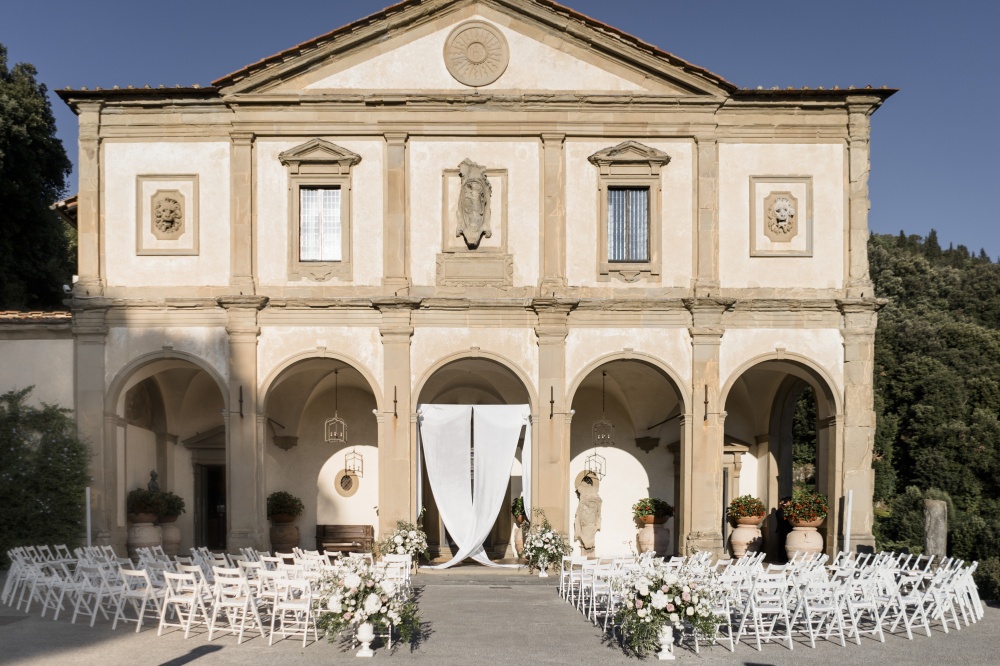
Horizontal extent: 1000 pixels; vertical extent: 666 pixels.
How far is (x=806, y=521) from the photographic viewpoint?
18.1 m

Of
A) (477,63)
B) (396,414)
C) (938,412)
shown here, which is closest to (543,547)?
(396,414)

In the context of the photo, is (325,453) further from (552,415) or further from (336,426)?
(552,415)

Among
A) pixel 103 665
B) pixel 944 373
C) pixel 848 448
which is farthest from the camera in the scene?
pixel 944 373

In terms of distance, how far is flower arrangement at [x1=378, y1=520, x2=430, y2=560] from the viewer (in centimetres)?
1712

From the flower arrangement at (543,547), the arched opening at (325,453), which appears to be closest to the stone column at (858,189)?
the flower arrangement at (543,547)

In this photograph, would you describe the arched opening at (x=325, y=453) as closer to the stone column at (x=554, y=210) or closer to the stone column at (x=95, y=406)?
the stone column at (x=95, y=406)

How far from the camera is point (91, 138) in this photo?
18406 mm

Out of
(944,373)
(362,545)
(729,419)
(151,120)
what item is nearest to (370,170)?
(151,120)

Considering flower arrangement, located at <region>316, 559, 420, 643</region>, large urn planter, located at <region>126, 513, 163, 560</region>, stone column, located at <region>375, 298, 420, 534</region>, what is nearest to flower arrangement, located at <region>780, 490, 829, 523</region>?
stone column, located at <region>375, 298, 420, 534</region>

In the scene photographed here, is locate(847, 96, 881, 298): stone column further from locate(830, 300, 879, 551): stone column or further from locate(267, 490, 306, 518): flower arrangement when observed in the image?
locate(267, 490, 306, 518): flower arrangement

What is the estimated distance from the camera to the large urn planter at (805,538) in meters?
18.0

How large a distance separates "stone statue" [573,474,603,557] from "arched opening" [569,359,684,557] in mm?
295

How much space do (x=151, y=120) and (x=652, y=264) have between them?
387 inches

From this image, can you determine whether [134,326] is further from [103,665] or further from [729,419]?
[729,419]
